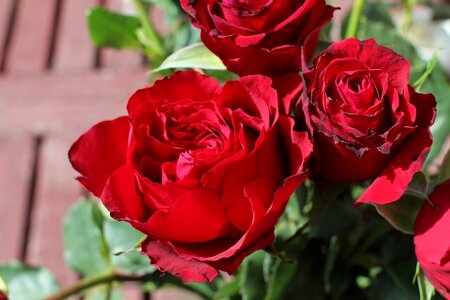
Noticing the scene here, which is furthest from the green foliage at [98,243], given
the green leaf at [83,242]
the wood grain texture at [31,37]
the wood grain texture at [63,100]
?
the wood grain texture at [31,37]

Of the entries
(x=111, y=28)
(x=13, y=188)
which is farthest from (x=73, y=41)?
(x=111, y=28)

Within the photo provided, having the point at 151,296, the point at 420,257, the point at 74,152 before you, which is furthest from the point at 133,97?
the point at 151,296

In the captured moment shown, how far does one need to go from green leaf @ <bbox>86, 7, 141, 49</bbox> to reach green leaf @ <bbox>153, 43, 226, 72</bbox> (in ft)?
0.68

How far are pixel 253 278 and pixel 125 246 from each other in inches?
4.3

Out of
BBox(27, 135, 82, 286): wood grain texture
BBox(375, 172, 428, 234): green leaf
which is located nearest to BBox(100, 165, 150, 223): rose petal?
BBox(375, 172, 428, 234): green leaf

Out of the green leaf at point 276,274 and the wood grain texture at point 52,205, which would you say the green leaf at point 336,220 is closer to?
the green leaf at point 276,274

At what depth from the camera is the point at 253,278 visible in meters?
0.41

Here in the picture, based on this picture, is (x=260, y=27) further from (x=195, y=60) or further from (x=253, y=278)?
(x=253, y=278)

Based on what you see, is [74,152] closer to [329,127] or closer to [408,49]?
[329,127]

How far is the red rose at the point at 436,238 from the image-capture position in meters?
0.30

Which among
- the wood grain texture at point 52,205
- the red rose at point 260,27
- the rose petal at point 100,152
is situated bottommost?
the wood grain texture at point 52,205

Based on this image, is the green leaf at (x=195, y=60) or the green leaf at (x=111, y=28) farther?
the green leaf at (x=111, y=28)

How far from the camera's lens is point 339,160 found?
295mm

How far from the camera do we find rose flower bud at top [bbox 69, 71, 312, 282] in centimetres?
27
